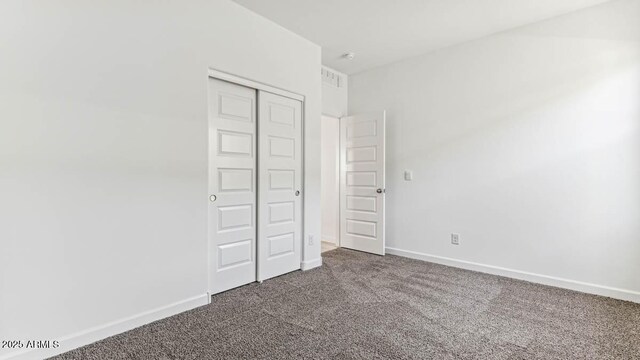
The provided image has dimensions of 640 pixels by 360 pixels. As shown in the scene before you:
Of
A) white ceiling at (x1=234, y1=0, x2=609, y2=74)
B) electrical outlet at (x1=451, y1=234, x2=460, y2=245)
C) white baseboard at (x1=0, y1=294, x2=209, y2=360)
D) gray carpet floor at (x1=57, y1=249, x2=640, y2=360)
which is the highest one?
white ceiling at (x1=234, y1=0, x2=609, y2=74)

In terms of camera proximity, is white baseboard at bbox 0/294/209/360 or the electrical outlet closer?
white baseboard at bbox 0/294/209/360

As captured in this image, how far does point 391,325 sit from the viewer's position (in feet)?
7.53

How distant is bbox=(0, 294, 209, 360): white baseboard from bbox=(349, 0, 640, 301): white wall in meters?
2.87

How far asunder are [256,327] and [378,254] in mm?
2457

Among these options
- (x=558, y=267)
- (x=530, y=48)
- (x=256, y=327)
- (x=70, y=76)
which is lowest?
(x=256, y=327)

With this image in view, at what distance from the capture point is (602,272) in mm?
2900

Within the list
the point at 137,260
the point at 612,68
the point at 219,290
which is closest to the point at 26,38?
the point at 137,260

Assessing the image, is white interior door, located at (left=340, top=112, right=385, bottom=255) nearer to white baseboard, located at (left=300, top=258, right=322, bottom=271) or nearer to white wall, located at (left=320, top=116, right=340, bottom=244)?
white wall, located at (left=320, top=116, right=340, bottom=244)

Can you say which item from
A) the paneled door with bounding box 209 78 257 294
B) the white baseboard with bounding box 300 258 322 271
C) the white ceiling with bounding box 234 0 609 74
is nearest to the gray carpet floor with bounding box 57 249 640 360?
the paneled door with bounding box 209 78 257 294

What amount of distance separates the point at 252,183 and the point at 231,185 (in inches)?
9.9

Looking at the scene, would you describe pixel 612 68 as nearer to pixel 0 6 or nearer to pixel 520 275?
pixel 520 275

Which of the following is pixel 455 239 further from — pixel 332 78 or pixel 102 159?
pixel 102 159

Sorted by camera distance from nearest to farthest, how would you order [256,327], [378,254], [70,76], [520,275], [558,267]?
[70,76], [256,327], [558,267], [520,275], [378,254]

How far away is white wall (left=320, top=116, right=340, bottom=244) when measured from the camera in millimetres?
5031
